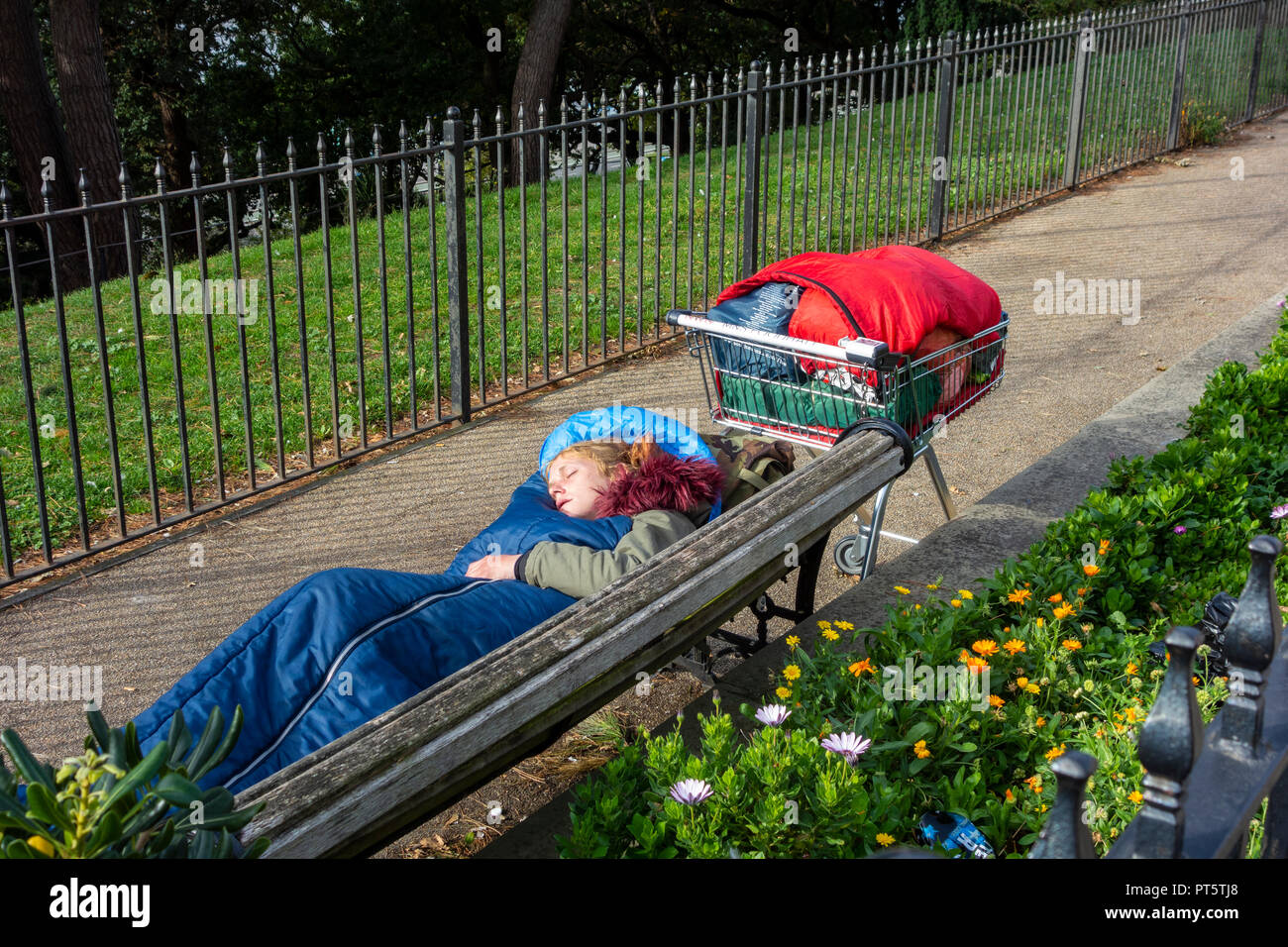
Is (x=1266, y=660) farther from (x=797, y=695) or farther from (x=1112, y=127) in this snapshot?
(x=1112, y=127)

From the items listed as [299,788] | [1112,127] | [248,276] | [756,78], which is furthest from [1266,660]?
[1112,127]

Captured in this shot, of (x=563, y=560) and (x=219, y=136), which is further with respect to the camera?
(x=219, y=136)

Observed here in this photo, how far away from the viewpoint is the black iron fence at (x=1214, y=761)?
1.54 meters

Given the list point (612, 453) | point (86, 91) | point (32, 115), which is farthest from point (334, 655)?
point (32, 115)

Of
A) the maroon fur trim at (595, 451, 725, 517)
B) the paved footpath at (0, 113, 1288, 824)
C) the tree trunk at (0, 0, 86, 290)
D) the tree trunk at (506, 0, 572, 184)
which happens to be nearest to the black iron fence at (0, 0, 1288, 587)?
the paved footpath at (0, 113, 1288, 824)

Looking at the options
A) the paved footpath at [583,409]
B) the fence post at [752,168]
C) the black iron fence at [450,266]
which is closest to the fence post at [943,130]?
the black iron fence at [450,266]

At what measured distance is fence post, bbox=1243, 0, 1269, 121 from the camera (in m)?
14.4

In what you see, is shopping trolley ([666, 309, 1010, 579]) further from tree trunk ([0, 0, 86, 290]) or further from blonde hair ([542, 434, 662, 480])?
tree trunk ([0, 0, 86, 290])

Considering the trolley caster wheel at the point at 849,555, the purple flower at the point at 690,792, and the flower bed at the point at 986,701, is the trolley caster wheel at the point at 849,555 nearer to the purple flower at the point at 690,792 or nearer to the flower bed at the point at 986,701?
the flower bed at the point at 986,701

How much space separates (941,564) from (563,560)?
1.42 metres

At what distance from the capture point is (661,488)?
10.9ft

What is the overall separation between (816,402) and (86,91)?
41.5ft

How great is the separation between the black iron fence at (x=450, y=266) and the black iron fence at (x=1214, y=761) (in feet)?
11.9
